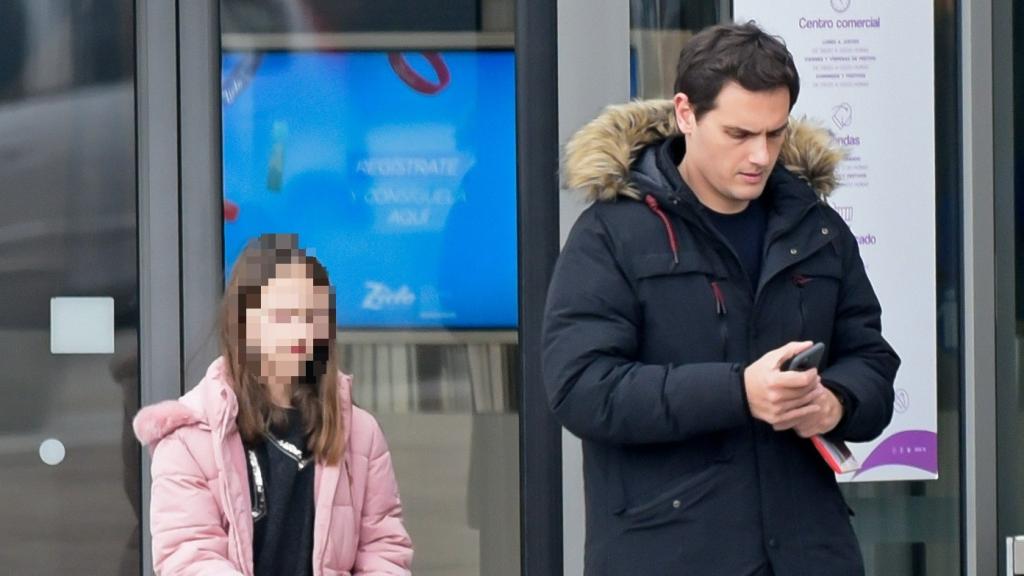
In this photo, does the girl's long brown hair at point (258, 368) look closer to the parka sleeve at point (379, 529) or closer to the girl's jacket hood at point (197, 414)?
the girl's jacket hood at point (197, 414)

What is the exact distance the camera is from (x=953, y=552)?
4.70m

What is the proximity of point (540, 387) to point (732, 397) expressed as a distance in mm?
1810

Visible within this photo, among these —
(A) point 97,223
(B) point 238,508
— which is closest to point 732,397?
(B) point 238,508

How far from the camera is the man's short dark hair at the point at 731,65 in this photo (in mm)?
2822

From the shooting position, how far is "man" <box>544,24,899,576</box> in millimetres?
2768

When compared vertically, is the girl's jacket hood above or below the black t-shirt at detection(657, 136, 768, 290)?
below

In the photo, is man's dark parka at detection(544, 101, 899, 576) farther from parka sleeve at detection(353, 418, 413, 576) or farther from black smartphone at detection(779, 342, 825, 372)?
parka sleeve at detection(353, 418, 413, 576)

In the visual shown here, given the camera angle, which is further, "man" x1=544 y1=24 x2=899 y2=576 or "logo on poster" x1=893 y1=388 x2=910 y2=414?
"logo on poster" x1=893 y1=388 x2=910 y2=414

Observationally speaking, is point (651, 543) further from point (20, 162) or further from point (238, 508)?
point (20, 162)

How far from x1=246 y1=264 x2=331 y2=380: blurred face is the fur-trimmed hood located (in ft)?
1.69

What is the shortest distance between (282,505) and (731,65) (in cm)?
110

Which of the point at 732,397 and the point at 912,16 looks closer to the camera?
A: the point at 732,397

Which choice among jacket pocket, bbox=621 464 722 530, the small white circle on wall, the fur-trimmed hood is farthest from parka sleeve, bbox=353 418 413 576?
the small white circle on wall

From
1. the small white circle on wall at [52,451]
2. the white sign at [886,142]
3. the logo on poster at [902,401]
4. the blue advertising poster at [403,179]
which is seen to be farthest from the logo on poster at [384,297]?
the logo on poster at [902,401]
